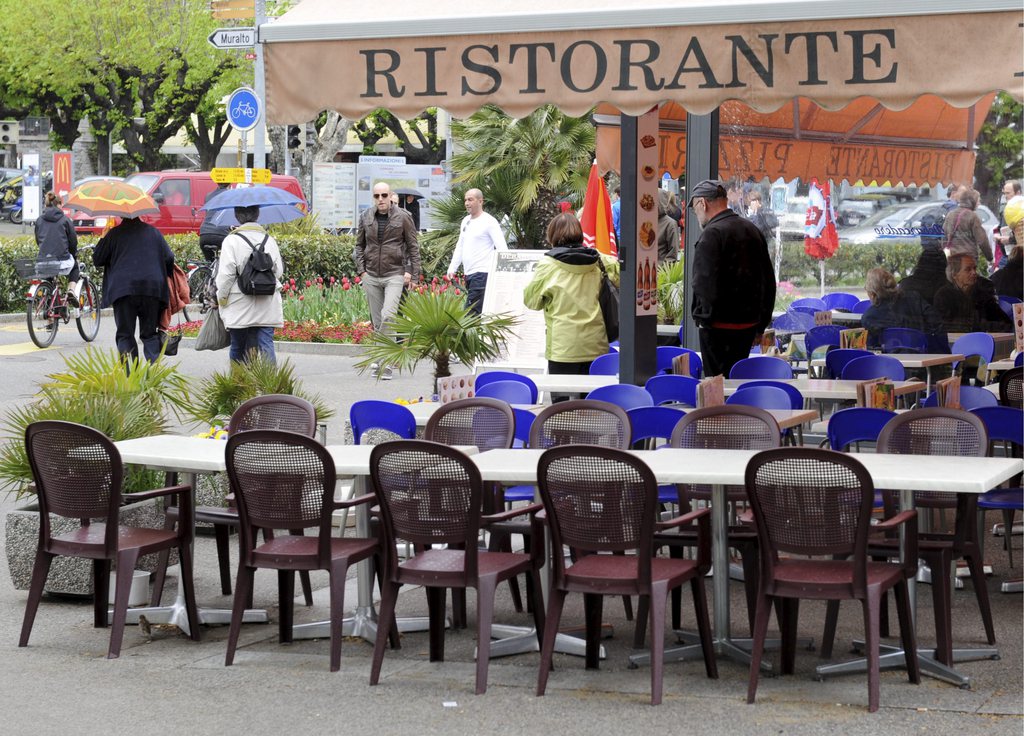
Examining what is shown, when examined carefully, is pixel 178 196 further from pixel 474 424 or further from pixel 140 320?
pixel 474 424

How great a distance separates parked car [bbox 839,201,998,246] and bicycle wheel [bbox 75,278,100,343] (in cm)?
933

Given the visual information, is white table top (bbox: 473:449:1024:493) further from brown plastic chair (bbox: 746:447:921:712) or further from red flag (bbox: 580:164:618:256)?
red flag (bbox: 580:164:618:256)

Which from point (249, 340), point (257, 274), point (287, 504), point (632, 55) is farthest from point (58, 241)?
point (287, 504)

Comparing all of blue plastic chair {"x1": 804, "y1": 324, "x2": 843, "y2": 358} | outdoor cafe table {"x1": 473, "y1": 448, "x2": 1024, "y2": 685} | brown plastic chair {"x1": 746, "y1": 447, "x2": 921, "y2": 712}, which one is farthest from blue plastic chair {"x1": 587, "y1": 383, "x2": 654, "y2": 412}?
blue plastic chair {"x1": 804, "y1": 324, "x2": 843, "y2": 358}

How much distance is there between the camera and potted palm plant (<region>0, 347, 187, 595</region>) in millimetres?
8008

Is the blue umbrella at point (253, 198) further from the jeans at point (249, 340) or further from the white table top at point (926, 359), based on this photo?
the white table top at point (926, 359)

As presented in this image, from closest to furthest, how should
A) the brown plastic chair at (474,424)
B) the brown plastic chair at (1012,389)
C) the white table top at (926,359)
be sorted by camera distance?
the brown plastic chair at (474,424) < the brown plastic chair at (1012,389) < the white table top at (926,359)

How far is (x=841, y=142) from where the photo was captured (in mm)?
16656

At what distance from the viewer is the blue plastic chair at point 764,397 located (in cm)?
912

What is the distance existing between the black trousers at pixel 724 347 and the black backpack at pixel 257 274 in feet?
12.7

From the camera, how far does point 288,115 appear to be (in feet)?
27.2

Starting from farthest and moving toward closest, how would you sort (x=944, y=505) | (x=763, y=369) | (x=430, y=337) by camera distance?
(x=763, y=369) → (x=430, y=337) → (x=944, y=505)

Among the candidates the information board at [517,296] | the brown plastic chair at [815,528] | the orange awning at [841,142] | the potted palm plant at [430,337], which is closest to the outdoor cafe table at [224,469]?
the brown plastic chair at [815,528]

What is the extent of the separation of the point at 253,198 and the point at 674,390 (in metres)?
4.82
